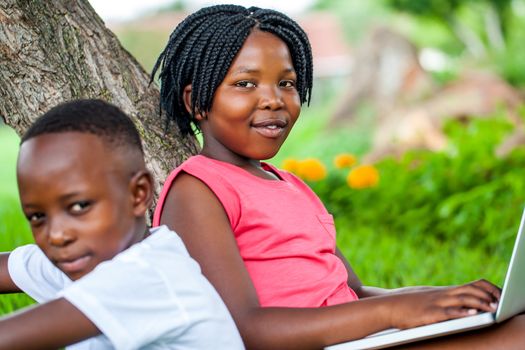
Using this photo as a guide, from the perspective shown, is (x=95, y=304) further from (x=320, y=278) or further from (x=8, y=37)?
(x=8, y=37)

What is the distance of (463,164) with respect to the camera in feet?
19.9

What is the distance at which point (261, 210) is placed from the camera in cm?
229

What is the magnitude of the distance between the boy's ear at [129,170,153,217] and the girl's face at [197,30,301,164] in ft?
1.66

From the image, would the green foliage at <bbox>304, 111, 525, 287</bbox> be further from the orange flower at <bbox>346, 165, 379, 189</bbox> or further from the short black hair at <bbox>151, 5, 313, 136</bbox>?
the short black hair at <bbox>151, 5, 313, 136</bbox>

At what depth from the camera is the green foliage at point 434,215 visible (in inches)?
178

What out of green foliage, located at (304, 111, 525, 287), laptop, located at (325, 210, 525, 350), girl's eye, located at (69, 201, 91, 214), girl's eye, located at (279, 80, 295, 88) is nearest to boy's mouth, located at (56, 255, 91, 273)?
girl's eye, located at (69, 201, 91, 214)

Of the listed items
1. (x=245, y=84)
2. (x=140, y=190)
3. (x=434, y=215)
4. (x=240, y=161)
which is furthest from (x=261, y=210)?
(x=434, y=215)

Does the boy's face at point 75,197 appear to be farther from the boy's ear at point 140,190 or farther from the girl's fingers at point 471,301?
the girl's fingers at point 471,301

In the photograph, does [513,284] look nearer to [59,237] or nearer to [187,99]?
[59,237]

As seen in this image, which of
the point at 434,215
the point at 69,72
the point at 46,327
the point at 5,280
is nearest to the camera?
the point at 46,327

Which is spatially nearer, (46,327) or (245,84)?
(46,327)

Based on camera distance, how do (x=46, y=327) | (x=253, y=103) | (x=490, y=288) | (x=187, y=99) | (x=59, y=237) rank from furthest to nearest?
(x=187, y=99), (x=253, y=103), (x=490, y=288), (x=59, y=237), (x=46, y=327)

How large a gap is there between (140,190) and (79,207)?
0.16m

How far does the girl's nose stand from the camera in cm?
237
